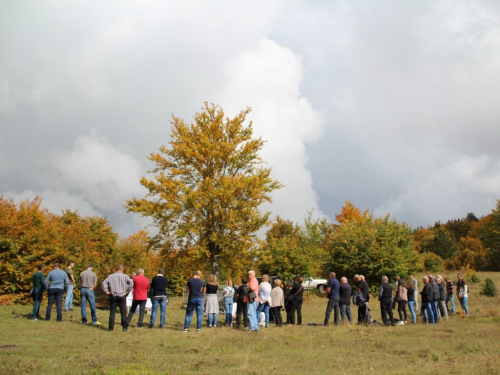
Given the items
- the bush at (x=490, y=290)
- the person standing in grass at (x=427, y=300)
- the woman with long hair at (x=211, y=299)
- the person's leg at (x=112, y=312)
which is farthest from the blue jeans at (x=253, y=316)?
the bush at (x=490, y=290)

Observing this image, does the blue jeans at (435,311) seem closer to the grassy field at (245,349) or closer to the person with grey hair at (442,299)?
the person with grey hair at (442,299)

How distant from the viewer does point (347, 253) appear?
26.9 m

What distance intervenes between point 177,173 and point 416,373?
1779 cm

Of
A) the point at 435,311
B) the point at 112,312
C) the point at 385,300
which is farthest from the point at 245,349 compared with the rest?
the point at 435,311

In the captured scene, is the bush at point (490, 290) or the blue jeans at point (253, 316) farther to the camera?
the bush at point (490, 290)

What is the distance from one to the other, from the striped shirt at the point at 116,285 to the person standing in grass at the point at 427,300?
30.4 ft

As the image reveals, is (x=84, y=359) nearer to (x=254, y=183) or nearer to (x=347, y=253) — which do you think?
(x=254, y=183)

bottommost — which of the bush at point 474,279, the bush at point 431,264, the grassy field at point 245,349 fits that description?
the grassy field at point 245,349

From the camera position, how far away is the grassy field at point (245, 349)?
7.23 m

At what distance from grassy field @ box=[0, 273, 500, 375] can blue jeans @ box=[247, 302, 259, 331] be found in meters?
0.44

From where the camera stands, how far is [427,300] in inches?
566

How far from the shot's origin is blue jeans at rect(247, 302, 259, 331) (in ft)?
39.9

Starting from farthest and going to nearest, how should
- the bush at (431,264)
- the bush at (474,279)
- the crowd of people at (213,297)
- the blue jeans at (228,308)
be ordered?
the bush at (431,264) → the bush at (474,279) → the blue jeans at (228,308) → the crowd of people at (213,297)

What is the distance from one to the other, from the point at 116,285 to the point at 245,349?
410cm
